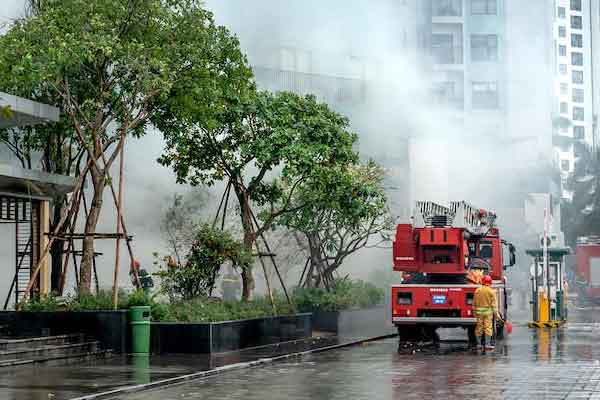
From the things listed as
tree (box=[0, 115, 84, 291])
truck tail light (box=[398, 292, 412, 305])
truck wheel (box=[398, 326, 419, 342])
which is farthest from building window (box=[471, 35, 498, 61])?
tree (box=[0, 115, 84, 291])

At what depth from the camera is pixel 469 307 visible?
2303 centimetres

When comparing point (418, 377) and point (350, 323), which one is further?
point (350, 323)

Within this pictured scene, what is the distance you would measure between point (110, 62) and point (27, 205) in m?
4.33

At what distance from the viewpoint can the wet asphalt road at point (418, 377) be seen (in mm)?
13164

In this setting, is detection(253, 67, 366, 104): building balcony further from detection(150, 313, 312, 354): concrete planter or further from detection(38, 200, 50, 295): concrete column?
detection(150, 313, 312, 354): concrete planter

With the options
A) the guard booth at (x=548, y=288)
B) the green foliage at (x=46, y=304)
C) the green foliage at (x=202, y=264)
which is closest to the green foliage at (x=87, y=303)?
the green foliage at (x=46, y=304)

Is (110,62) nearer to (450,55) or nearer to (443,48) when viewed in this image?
(443,48)

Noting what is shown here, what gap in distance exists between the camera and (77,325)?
19.2 m

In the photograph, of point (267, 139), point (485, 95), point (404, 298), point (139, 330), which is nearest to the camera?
point (139, 330)

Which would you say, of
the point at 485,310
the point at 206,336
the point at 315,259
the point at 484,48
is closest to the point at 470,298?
the point at 485,310

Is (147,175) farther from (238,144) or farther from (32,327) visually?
(32,327)

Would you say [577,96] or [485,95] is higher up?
[577,96]

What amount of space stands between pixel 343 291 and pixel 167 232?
646 cm

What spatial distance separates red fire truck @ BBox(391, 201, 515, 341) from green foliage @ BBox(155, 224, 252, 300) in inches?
141
